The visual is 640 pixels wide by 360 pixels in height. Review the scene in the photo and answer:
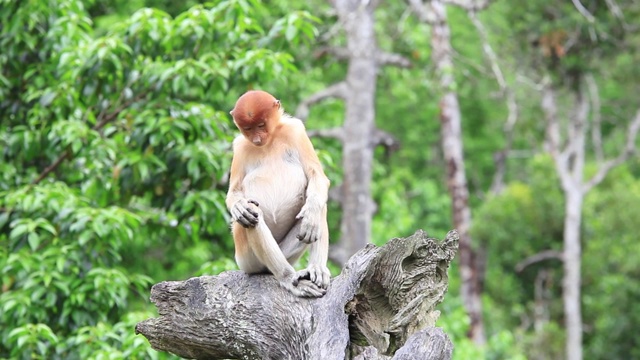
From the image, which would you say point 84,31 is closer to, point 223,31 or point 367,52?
point 223,31

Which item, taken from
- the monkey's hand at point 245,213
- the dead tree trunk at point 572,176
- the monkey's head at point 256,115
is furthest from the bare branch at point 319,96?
the dead tree trunk at point 572,176

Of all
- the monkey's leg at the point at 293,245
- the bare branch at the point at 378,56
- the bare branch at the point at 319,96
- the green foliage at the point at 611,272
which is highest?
the monkey's leg at the point at 293,245

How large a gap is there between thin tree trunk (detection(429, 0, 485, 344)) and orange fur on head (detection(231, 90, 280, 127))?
7.91 m

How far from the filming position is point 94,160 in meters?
8.13

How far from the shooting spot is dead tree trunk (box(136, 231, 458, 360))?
16.3 ft

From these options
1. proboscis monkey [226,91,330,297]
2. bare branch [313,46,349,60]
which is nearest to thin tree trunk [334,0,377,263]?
bare branch [313,46,349,60]

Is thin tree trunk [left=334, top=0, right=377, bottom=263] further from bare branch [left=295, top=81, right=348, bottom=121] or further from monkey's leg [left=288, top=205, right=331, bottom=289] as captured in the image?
monkey's leg [left=288, top=205, right=331, bottom=289]

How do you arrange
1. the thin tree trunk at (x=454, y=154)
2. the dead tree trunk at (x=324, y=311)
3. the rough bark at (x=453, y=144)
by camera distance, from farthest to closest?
the thin tree trunk at (x=454, y=154), the rough bark at (x=453, y=144), the dead tree trunk at (x=324, y=311)

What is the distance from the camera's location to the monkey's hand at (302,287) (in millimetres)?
5160

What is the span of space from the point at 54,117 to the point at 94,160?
0.63 m

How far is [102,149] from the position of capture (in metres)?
8.02

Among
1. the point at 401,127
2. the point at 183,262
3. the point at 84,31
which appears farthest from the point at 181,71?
the point at 401,127

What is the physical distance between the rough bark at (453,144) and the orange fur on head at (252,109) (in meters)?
7.92

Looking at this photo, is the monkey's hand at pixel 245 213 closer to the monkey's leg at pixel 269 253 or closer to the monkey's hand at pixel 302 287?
the monkey's leg at pixel 269 253
